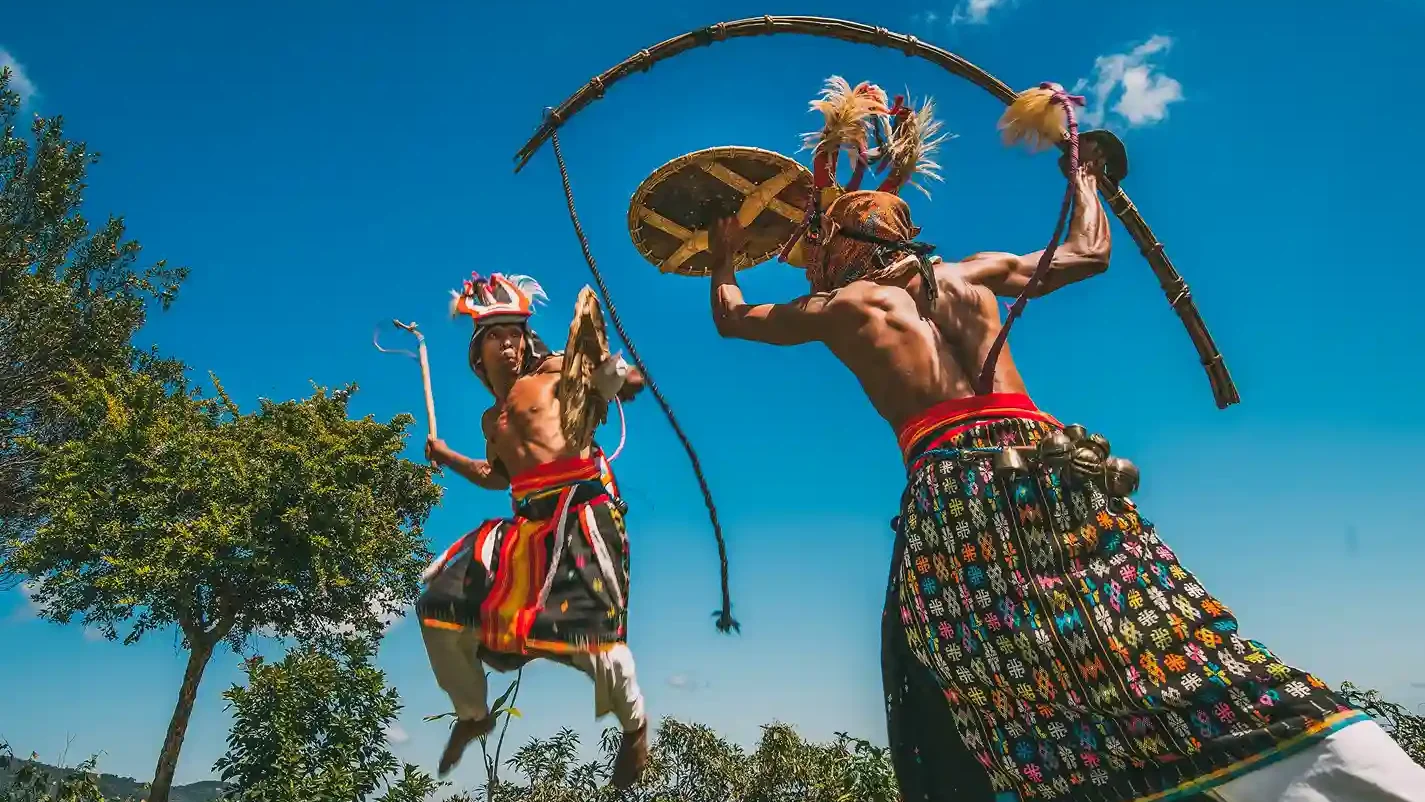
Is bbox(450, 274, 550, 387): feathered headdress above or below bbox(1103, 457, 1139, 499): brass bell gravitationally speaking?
above

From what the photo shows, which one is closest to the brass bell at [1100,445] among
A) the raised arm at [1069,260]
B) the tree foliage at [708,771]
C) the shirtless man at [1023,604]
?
the shirtless man at [1023,604]

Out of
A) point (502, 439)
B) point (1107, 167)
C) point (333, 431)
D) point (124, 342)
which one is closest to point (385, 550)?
point (333, 431)

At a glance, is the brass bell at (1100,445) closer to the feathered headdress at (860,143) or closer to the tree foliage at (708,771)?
the feathered headdress at (860,143)

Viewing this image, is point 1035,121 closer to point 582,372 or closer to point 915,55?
point 915,55

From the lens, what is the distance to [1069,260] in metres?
3.09

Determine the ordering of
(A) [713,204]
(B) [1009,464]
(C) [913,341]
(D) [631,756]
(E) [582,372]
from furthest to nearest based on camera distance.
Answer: (A) [713,204] → (E) [582,372] → (D) [631,756] → (C) [913,341] → (B) [1009,464]

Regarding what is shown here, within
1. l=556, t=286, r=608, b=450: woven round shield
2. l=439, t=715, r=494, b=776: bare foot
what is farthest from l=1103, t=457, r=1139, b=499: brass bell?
l=439, t=715, r=494, b=776: bare foot

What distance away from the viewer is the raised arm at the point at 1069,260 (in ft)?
10.2

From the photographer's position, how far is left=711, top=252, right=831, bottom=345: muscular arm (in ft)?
10.2

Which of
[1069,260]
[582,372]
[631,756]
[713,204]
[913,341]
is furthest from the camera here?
[713,204]

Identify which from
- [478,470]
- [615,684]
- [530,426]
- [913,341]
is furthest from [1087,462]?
[478,470]

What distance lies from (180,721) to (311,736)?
3.41 m

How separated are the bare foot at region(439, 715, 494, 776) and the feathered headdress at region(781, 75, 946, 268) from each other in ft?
6.68

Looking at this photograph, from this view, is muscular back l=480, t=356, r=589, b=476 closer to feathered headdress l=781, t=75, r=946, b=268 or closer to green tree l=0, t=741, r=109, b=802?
feathered headdress l=781, t=75, r=946, b=268
